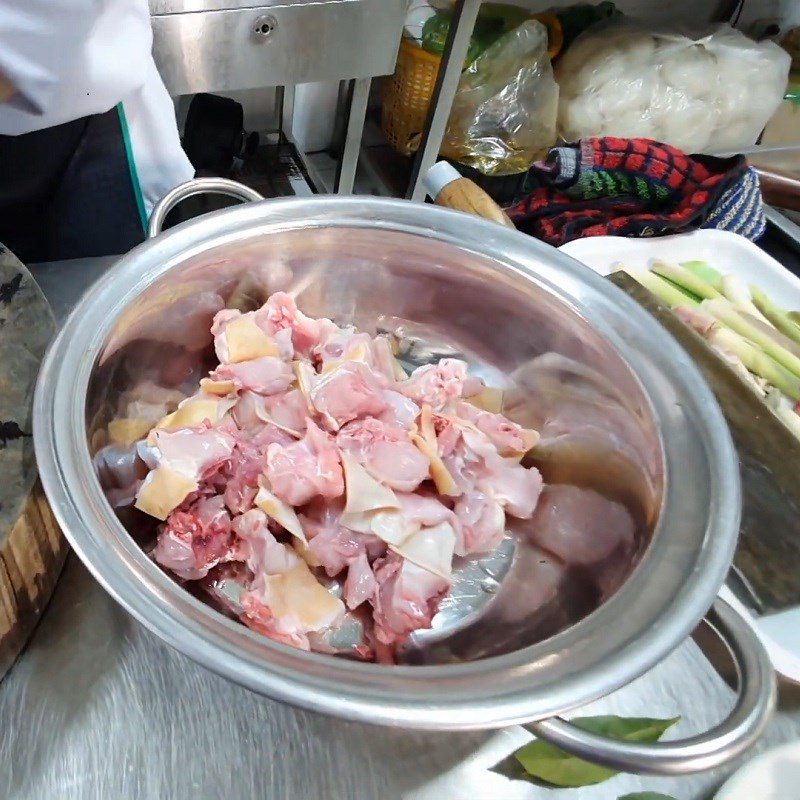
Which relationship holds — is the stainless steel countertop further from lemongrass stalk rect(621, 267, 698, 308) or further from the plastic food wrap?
the plastic food wrap

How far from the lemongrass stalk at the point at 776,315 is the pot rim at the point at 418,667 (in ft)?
1.83

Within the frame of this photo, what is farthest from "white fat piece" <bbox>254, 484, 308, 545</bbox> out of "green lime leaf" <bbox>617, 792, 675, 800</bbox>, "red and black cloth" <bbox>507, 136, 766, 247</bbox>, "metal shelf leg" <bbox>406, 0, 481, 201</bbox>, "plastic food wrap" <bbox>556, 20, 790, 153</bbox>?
"plastic food wrap" <bbox>556, 20, 790, 153</bbox>

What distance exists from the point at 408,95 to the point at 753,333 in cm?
112

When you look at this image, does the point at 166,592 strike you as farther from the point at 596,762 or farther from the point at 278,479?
the point at 596,762

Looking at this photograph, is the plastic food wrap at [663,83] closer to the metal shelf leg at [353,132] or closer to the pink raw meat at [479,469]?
the metal shelf leg at [353,132]

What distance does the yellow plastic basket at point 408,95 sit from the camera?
1.70 meters

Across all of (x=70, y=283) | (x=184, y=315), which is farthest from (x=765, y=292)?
(x=70, y=283)

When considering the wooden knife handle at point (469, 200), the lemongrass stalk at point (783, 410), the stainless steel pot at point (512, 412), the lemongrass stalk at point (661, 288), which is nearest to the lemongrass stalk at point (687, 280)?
the lemongrass stalk at point (661, 288)

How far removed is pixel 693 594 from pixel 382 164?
1.77 meters

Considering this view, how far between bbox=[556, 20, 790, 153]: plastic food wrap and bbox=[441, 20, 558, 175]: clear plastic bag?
85 mm

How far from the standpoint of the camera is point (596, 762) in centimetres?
46

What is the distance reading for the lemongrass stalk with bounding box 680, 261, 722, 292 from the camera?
46.1 inches

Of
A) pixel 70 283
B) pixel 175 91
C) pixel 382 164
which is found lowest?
pixel 382 164

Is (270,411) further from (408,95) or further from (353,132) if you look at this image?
(408,95)
